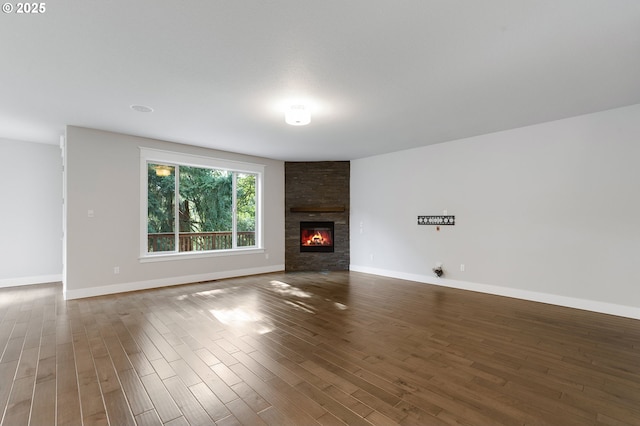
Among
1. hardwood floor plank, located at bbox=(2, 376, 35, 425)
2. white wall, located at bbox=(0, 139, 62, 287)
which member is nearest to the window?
white wall, located at bbox=(0, 139, 62, 287)

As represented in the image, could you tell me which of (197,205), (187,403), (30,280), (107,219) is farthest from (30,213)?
(187,403)

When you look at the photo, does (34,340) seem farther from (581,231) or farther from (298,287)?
(581,231)

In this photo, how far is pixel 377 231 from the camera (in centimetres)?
652

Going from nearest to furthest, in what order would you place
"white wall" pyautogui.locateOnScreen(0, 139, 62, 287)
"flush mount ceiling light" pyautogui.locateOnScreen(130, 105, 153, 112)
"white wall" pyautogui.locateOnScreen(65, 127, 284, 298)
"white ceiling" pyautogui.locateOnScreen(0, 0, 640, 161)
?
"white ceiling" pyautogui.locateOnScreen(0, 0, 640, 161) < "flush mount ceiling light" pyautogui.locateOnScreen(130, 105, 153, 112) < "white wall" pyautogui.locateOnScreen(65, 127, 284, 298) < "white wall" pyautogui.locateOnScreen(0, 139, 62, 287)

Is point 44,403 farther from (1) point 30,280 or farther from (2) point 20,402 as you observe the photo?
(1) point 30,280

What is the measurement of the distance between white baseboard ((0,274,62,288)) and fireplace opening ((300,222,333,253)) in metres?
5.02

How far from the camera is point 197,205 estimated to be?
5930mm

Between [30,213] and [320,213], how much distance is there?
575 cm

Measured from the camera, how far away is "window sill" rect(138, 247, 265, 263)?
203 inches

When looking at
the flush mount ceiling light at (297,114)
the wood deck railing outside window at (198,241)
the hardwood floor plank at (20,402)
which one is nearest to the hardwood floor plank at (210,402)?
the hardwood floor plank at (20,402)

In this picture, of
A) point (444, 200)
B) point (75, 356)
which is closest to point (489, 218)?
point (444, 200)

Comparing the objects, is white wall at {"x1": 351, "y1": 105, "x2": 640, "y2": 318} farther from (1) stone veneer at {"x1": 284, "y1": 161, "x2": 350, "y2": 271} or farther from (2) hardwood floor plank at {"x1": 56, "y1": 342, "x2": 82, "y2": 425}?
(2) hardwood floor plank at {"x1": 56, "y1": 342, "x2": 82, "y2": 425}

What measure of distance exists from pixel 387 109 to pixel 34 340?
15.5 feet

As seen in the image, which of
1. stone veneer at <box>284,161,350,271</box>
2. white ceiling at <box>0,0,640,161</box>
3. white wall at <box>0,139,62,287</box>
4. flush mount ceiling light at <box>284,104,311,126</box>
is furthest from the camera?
stone veneer at <box>284,161,350,271</box>
